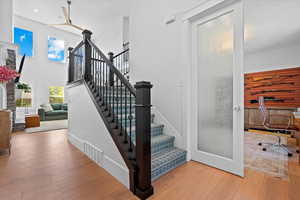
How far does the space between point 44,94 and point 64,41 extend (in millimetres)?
3316

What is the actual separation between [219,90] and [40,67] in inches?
350

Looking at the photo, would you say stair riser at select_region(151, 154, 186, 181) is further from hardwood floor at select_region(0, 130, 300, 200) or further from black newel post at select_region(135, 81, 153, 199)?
black newel post at select_region(135, 81, 153, 199)

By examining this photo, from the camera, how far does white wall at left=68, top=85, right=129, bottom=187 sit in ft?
6.28

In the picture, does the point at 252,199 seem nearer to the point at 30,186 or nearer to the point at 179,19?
the point at 30,186

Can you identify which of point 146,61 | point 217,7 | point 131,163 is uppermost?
point 217,7

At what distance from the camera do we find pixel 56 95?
8305 millimetres

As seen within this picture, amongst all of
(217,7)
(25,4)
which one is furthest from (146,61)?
(25,4)

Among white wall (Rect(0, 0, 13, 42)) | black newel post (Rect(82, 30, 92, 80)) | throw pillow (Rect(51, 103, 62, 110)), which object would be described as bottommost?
throw pillow (Rect(51, 103, 62, 110))

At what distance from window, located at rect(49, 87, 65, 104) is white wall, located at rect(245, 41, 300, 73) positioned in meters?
9.51

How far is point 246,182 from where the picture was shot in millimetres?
1862

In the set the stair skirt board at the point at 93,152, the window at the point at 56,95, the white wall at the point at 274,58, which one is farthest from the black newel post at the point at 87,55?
the window at the point at 56,95

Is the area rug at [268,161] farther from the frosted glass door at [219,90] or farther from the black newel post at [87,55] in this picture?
the black newel post at [87,55]

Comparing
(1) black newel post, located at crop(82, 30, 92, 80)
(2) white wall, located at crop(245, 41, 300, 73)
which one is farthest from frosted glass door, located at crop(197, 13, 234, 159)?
(2) white wall, located at crop(245, 41, 300, 73)

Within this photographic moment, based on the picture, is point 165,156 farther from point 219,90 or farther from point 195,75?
point 195,75
